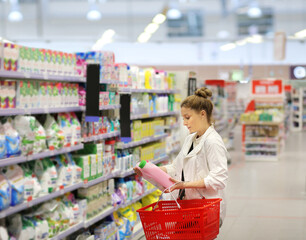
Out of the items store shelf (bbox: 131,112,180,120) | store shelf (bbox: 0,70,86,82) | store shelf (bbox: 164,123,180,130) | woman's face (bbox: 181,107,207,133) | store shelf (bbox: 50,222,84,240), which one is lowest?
store shelf (bbox: 50,222,84,240)

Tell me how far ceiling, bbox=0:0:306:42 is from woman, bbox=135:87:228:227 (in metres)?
19.8

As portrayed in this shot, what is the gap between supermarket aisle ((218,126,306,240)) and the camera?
23.0 ft

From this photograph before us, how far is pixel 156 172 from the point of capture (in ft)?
10.8

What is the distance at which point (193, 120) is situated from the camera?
3.45 meters

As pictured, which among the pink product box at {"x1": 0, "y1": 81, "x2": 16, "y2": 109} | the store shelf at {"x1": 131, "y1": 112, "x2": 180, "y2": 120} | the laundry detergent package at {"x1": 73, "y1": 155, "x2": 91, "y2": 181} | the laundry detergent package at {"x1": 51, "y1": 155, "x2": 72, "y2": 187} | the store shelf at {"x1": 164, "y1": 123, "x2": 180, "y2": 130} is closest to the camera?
the pink product box at {"x1": 0, "y1": 81, "x2": 16, "y2": 109}

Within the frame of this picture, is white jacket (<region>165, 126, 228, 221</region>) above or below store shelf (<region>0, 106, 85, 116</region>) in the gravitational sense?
below

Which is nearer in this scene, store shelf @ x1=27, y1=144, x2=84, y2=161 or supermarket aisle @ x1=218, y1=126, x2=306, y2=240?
store shelf @ x1=27, y1=144, x2=84, y2=161

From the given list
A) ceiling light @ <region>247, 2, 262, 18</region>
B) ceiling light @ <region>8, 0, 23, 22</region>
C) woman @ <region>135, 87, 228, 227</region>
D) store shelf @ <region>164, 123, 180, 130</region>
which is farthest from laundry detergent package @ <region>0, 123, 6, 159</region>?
ceiling light @ <region>247, 2, 262, 18</region>

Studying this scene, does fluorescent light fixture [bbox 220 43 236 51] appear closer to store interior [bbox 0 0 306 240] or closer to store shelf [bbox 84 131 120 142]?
store interior [bbox 0 0 306 240]

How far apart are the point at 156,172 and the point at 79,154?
2.29 m

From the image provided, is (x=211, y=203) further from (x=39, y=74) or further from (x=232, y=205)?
(x=232, y=205)

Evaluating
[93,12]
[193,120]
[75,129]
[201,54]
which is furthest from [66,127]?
[201,54]

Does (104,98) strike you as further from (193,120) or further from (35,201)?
(193,120)

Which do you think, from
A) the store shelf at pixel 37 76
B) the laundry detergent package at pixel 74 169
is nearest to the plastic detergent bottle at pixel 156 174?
the store shelf at pixel 37 76
